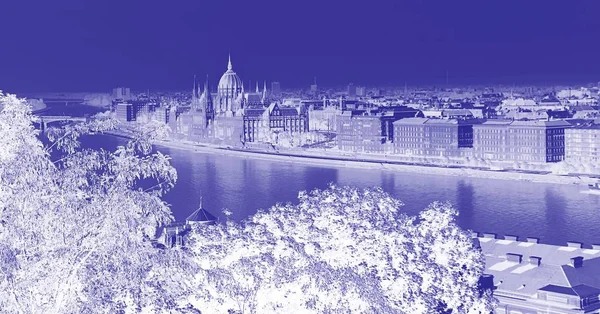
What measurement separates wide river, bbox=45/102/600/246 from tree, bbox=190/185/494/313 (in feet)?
21.0

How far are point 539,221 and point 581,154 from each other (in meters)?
9.07

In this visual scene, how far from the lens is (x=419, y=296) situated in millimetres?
3879

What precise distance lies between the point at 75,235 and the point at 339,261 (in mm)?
1376

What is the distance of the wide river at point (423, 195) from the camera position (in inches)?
489

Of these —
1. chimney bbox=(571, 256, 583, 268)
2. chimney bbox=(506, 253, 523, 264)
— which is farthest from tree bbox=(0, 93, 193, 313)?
chimney bbox=(506, 253, 523, 264)

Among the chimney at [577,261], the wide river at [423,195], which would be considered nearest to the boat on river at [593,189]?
the wide river at [423,195]

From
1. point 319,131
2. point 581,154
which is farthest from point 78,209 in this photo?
point 319,131

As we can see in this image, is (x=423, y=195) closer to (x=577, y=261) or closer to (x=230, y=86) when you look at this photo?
(x=577, y=261)

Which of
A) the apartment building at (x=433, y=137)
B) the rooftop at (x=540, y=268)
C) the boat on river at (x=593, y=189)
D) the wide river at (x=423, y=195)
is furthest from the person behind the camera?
the apartment building at (x=433, y=137)

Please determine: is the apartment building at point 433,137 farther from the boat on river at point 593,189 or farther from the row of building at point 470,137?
the boat on river at point 593,189

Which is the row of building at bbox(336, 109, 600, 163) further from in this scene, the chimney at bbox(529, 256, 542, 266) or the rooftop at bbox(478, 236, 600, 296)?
the chimney at bbox(529, 256, 542, 266)

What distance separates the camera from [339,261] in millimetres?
3963

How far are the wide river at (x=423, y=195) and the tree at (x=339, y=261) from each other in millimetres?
6402

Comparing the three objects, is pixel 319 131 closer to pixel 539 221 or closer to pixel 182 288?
pixel 539 221
